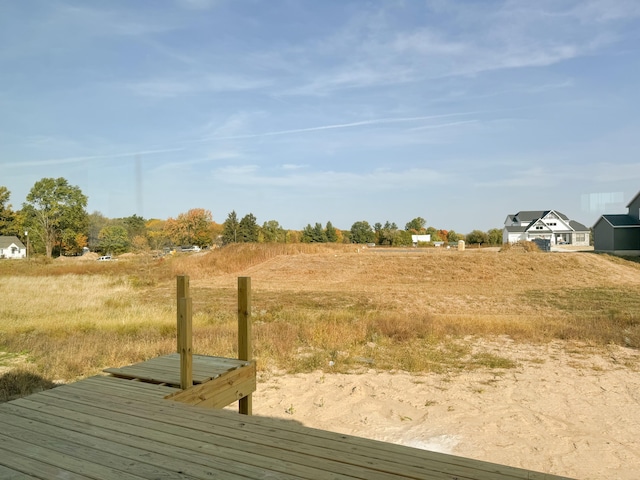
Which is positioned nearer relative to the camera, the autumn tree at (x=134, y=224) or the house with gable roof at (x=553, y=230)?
the house with gable roof at (x=553, y=230)

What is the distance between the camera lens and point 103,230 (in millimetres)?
69250

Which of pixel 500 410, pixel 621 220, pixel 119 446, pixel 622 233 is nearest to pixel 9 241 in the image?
pixel 500 410

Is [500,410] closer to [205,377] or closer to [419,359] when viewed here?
[419,359]

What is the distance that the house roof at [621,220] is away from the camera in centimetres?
3875

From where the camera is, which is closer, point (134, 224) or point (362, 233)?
point (134, 224)

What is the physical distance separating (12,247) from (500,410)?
78450mm

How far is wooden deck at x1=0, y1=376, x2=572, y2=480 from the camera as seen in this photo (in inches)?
97.6

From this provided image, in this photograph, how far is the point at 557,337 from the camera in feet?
36.4

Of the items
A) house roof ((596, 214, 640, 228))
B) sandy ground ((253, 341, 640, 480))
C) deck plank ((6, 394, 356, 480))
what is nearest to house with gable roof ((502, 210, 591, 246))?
house roof ((596, 214, 640, 228))

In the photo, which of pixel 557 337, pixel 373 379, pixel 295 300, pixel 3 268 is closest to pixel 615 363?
pixel 557 337

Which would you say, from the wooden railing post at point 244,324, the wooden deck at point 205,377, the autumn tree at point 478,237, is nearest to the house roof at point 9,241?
the autumn tree at point 478,237

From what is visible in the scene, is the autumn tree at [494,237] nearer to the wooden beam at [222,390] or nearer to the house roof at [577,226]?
the house roof at [577,226]

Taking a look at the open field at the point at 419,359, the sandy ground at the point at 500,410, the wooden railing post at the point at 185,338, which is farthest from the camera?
the open field at the point at 419,359

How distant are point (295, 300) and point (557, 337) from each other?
11.4 meters
